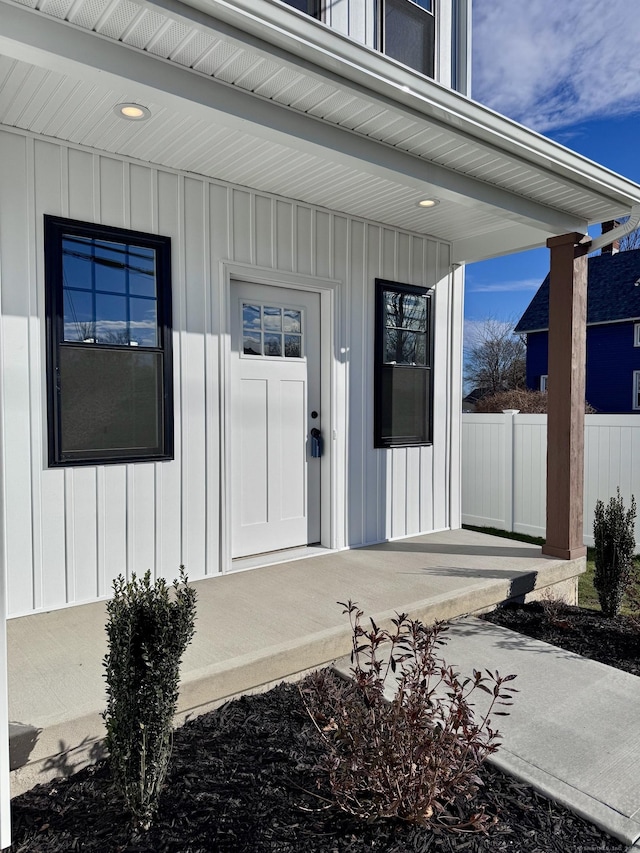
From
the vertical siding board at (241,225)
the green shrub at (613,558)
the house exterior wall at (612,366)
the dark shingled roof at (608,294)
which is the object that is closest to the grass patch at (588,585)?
the green shrub at (613,558)

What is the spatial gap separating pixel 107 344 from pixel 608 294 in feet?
52.2

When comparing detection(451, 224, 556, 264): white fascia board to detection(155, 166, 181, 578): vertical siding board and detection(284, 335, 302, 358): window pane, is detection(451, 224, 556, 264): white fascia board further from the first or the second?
detection(155, 166, 181, 578): vertical siding board

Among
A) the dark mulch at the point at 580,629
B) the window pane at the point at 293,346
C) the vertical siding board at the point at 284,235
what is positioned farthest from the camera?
the window pane at the point at 293,346

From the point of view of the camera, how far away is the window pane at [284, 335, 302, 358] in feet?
14.9

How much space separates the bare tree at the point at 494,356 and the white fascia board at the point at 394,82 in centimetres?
1809

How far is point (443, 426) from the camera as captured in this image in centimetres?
554

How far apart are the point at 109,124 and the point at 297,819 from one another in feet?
11.0

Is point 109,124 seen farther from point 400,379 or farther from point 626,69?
point 626,69

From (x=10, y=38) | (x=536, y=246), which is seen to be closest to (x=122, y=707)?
(x=10, y=38)

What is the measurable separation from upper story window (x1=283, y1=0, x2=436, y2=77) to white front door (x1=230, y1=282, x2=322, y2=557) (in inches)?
89.1

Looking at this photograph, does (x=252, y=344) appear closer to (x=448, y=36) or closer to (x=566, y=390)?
(x=566, y=390)

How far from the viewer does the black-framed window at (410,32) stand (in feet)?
16.3

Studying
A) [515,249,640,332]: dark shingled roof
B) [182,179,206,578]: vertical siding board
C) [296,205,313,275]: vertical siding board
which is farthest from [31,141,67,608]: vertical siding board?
[515,249,640,332]: dark shingled roof

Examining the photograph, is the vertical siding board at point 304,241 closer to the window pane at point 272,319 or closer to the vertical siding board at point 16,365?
the window pane at point 272,319
